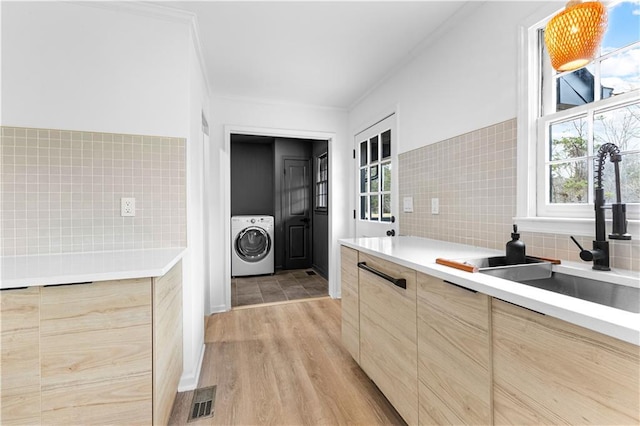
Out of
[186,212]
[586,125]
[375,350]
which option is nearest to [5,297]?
[186,212]

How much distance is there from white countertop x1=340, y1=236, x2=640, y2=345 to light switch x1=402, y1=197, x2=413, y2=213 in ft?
2.17

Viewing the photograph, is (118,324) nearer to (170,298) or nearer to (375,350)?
(170,298)

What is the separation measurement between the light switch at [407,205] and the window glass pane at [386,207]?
0.27m

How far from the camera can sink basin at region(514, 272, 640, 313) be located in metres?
0.93

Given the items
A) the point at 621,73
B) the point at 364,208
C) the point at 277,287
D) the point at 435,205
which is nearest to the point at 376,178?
the point at 364,208

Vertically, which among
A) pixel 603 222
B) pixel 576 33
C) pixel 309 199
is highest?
pixel 576 33

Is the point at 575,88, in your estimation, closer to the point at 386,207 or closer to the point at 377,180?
the point at 386,207

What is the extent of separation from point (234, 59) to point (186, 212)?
4.52 feet

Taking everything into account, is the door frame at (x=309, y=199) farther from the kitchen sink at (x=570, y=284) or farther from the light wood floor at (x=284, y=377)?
the kitchen sink at (x=570, y=284)

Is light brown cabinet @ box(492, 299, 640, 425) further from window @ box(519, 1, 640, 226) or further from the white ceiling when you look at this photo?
the white ceiling

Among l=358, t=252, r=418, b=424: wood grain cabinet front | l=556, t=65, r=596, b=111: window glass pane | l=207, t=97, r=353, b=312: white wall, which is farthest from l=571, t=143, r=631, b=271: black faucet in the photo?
l=207, t=97, r=353, b=312: white wall

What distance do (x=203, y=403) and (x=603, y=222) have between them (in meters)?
2.12

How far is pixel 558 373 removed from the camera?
2.31 feet

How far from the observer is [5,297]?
1002mm
